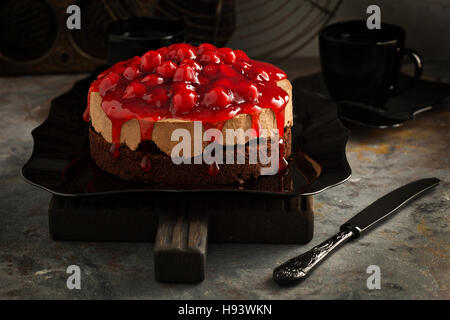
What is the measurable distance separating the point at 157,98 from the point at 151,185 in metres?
0.16

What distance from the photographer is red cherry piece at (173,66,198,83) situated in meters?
1.15

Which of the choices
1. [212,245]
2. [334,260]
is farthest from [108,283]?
[334,260]

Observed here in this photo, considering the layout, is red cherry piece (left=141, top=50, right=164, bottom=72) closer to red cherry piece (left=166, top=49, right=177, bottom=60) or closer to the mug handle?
red cherry piece (left=166, top=49, right=177, bottom=60)

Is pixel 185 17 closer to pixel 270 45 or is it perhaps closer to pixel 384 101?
pixel 270 45

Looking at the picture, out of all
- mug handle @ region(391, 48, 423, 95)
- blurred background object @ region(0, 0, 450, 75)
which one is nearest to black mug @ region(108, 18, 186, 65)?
blurred background object @ region(0, 0, 450, 75)

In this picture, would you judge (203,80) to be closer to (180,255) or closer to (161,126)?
(161,126)

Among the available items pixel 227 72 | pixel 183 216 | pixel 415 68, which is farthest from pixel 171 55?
pixel 415 68

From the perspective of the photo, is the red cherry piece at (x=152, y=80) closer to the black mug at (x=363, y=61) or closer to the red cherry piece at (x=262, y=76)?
the red cherry piece at (x=262, y=76)

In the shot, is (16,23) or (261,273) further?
(16,23)

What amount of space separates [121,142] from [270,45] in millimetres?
1076

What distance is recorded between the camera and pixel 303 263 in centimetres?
98

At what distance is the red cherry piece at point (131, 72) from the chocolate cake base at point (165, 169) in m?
0.13

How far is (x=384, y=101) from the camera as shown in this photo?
1.61m

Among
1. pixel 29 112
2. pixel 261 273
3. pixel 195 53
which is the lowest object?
pixel 29 112
